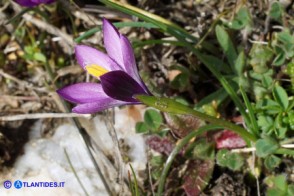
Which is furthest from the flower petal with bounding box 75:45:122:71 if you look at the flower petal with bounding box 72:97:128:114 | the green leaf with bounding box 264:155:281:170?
the green leaf with bounding box 264:155:281:170

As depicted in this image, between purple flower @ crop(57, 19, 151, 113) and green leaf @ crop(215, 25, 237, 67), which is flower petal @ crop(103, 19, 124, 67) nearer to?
purple flower @ crop(57, 19, 151, 113)

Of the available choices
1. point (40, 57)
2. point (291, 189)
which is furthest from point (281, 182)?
point (40, 57)

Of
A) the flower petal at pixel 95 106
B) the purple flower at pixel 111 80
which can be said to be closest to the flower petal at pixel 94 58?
the purple flower at pixel 111 80

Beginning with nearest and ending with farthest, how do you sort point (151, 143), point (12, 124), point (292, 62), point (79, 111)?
point (79, 111)
point (292, 62)
point (151, 143)
point (12, 124)

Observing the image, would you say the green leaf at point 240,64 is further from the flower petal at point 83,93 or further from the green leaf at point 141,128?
the flower petal at point 83,93

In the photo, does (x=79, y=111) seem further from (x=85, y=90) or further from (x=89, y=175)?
(x=89, y=175)

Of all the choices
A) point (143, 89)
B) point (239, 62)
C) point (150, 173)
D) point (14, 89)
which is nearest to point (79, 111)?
point (143, 89)

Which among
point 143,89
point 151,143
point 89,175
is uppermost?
point 143,89
